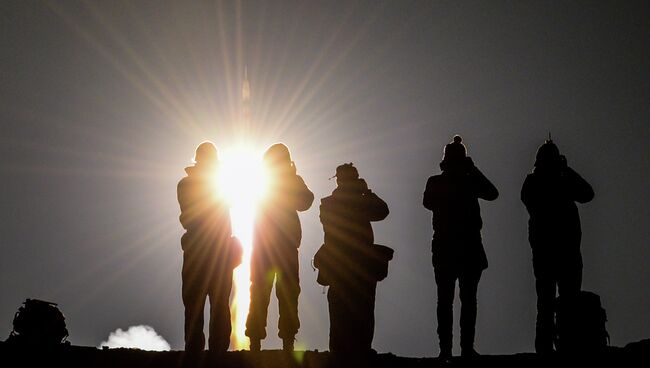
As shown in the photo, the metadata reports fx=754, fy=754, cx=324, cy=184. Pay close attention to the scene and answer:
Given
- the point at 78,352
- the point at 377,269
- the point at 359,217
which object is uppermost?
the point at 359,217

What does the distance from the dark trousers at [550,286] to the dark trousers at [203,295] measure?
462 cm

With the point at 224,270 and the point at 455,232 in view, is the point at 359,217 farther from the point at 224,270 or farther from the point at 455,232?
the point at 224,270

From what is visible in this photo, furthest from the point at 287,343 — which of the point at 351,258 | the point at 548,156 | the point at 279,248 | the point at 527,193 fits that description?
the point at 548,156

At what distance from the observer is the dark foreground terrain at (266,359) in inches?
383

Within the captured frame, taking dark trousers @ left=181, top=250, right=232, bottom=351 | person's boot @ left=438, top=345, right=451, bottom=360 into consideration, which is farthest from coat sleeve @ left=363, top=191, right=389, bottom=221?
dark trousers @ left=181, top=250, right=232, bottom=351

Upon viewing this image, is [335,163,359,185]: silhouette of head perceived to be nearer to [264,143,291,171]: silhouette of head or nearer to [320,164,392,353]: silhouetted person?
[320,164,392,353]: silhouetted person

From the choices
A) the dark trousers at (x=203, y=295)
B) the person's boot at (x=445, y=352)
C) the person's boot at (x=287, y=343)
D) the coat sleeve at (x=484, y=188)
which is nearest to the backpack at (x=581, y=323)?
the person's boot at (x=445, y=352)

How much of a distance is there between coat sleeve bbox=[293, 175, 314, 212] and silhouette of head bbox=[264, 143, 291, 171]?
33 cm

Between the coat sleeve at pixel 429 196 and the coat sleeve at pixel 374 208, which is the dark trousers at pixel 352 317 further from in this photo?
the coat sleeve at pixel 429 196

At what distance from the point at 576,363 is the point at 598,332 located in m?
2.16

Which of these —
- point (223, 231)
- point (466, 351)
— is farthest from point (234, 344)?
point (466, 351)

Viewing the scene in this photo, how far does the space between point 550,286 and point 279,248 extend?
405cm

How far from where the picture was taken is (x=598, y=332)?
11.5 meters

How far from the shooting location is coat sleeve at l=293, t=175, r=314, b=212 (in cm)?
1145
